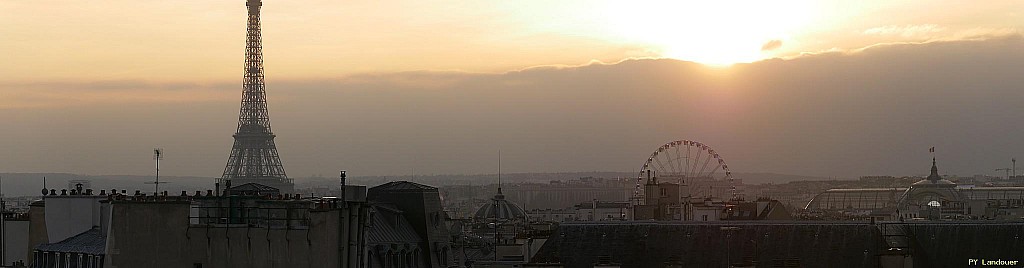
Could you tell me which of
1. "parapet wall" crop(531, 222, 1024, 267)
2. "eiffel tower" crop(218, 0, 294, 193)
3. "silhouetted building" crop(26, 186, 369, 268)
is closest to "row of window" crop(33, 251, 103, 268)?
"silhouetted building" crop(26, 186, 369, 268)

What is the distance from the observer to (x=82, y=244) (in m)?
29.9

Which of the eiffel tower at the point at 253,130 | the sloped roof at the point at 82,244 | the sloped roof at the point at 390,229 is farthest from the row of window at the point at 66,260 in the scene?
the eiffel tower at the point at 253,130

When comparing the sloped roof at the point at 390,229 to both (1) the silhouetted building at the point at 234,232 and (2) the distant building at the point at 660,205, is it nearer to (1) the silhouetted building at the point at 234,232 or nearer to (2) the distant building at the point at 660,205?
(1) the silhouetted building at the point at 234,232

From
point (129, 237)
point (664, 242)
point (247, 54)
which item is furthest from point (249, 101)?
point (129, 237)

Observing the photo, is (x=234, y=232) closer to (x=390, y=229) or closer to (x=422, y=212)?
(x=390, y=229)

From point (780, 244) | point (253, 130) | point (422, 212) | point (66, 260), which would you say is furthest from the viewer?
point (253, 130)

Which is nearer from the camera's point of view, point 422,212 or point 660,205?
point 422,212

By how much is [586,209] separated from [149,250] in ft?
536

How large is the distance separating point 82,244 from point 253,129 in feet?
557

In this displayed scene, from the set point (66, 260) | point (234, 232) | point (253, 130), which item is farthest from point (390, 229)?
point (253, 130)

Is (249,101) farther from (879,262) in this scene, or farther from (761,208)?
(879,262)

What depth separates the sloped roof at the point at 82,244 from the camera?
28.6 meters

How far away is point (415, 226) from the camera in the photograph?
40281mm

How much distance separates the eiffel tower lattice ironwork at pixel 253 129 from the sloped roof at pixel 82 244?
15825 cm
